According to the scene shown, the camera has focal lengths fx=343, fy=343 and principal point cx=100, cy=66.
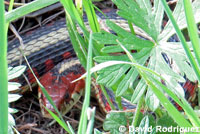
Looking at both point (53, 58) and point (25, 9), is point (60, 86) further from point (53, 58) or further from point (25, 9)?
point (25, 9)

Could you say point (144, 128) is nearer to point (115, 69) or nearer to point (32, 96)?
point (115, 69)

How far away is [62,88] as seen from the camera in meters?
2.45

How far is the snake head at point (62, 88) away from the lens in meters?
2.32

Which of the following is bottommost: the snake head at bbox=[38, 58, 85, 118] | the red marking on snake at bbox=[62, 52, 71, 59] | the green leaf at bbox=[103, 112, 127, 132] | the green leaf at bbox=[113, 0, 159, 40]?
the snake head at bbox=[38, 58, 85, 118]

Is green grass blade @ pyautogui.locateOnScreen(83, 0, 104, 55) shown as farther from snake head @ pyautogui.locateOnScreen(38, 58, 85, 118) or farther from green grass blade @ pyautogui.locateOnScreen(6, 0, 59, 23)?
snake head @ pyautogui.locateOnScreen(38, 58, 85, 118)

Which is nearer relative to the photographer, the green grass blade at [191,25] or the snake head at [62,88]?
the green grass blade at [191,25]

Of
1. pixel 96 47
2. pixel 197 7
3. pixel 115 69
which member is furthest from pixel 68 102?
pixel 197 7

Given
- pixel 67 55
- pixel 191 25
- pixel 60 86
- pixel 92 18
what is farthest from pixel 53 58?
pixel 191 25

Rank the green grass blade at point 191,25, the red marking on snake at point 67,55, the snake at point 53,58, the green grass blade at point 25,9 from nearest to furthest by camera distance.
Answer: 1. the green grass blade at point 191,25
2. the green grass blade at point 25,9
3. the snake at point 53,58
4. the red marking on snake at point 67,55

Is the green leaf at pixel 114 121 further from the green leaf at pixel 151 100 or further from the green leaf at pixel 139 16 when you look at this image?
the green leaf at pixel 139 16

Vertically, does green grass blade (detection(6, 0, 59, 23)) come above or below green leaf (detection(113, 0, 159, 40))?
above

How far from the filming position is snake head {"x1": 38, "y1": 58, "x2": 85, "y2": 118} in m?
2.32

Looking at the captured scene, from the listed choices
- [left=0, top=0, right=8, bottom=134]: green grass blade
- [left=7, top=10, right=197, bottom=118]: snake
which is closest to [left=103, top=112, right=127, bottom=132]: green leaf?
[left=0, top=0, right=8, bottom=134]: green grass blade

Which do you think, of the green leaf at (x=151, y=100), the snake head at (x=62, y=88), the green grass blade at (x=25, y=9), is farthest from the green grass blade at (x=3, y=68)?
the snake head at (x=62, y=88)
